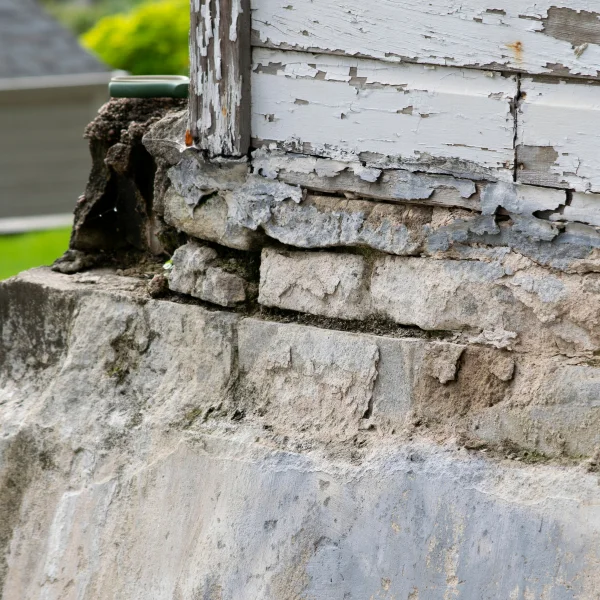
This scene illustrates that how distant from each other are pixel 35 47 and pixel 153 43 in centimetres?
191

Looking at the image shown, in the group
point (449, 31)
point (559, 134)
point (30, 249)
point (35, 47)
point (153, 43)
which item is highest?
point (153, 43)

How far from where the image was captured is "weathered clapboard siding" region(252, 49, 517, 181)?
208 cm

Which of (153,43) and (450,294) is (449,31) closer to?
(450,294)

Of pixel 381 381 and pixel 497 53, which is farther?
pixel 381 381

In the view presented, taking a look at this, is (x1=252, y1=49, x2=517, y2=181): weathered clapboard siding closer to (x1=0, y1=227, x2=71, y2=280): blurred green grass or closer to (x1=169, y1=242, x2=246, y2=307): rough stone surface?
(x1=169, y1=242, x2=246, y2=307): rough stone surface

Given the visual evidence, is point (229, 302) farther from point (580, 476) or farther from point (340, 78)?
point (580, 476)

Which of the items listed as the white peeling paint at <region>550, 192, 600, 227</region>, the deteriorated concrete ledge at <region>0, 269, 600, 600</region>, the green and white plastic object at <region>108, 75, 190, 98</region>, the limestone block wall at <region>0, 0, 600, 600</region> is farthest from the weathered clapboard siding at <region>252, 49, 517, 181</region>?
the green and white plastic object at <region>108, 75, 190, 98</region>

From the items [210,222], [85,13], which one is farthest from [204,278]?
[85,13]

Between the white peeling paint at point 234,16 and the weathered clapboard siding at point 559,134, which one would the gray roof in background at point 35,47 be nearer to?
the white peeling paint at point 234,16

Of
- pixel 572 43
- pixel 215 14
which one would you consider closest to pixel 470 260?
pixel 572 43

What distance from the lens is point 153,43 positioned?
12992 millimetres

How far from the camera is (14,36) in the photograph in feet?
38.3

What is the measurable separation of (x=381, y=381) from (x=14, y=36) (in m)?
10.7

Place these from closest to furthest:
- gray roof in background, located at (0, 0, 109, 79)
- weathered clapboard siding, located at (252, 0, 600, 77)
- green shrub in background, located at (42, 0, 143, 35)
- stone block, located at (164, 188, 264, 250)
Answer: weathered clapboard siding, located at (252, 0, 600, 77) → stone block, located at (164, 188, 264, 250) → gray roof in background, located at (0, 0, 109, 79) → green shrub in background, located at (42, 0, 143, 35)
